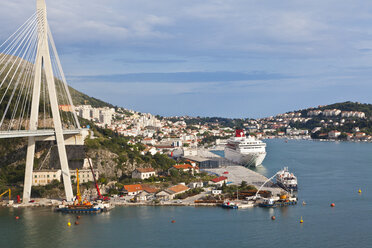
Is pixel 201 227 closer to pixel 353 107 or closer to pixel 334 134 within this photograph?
pixel 334 134

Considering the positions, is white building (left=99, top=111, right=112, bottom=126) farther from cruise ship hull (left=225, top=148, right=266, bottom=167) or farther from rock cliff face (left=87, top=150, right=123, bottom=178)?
rock cliff face (left=87, top=150, right=123, bottom=178)

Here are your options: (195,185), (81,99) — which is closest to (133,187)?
(195,185)

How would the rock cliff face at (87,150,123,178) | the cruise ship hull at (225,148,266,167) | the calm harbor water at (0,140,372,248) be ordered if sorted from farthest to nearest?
1. the cruise ship hull at (225,148,266,167)
2. the rock cliff face at (87,150,123,178)
3. the calm harbor water at (0,140,372,248)

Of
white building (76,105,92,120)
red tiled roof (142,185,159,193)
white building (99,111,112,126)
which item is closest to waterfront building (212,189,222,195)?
red tiled roof (142,185,159,193)

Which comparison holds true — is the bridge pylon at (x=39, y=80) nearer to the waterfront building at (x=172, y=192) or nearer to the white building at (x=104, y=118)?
the waterfront building at (x=172, y=192)

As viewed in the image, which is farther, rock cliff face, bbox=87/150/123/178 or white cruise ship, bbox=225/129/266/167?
white cruise ship, bbox=225/129/266/167

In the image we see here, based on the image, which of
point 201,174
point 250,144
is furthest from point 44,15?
point 250,144

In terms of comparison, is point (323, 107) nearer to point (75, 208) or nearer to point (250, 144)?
point (250, 144)

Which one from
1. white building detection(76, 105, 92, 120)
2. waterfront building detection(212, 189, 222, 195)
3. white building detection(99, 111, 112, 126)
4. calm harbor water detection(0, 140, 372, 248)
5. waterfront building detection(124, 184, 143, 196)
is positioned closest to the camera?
calm harbor water detection(0, 140, 372, 248)
